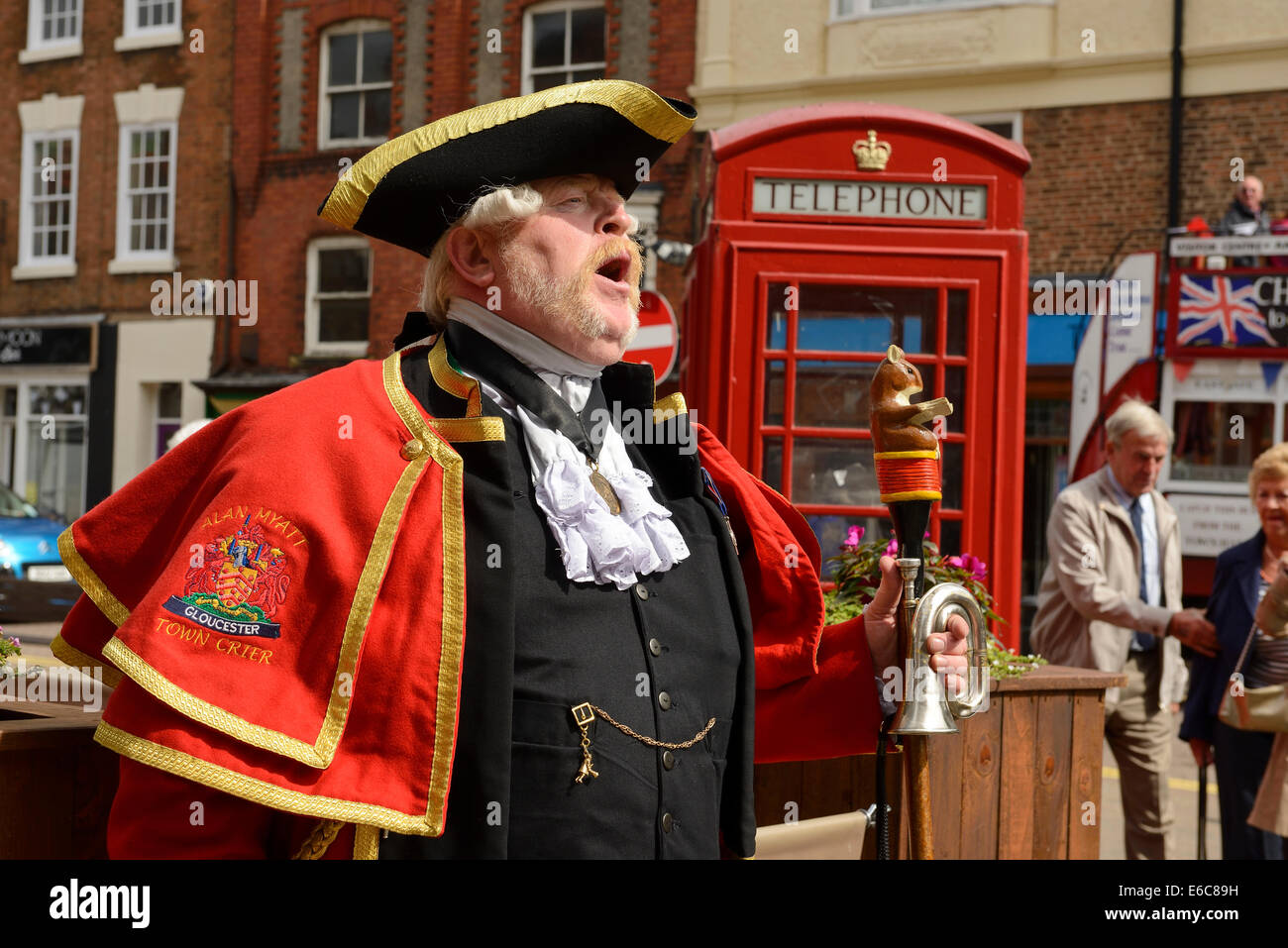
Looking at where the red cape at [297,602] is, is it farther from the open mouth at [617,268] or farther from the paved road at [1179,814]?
the paved road at [1179,814]

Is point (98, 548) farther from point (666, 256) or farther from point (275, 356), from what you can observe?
point (275, 356)

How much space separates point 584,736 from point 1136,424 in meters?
3.63

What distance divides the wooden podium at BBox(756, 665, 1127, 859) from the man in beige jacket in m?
1.28

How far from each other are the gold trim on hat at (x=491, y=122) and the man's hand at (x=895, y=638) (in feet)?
3.00

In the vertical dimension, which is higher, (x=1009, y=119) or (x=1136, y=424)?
(x=1009, y=119)

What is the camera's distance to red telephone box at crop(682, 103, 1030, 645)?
17.0ft

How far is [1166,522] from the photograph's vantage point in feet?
17.3

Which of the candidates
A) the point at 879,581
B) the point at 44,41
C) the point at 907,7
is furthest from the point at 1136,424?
the point at 44,41

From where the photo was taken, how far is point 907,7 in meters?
13.3

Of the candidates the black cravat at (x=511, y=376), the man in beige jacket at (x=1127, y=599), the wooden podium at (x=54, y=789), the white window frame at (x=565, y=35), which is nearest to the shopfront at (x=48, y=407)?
the white window frame at (x=565, y=35)

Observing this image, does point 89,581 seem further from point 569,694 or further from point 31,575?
point 31,575

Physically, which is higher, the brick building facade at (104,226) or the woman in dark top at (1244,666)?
the brick building facade at (104,226)

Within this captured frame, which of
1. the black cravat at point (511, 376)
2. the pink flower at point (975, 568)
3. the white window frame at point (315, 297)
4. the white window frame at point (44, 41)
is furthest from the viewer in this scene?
the white window frame at point (44, 41)

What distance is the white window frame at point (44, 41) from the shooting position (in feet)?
59.6
